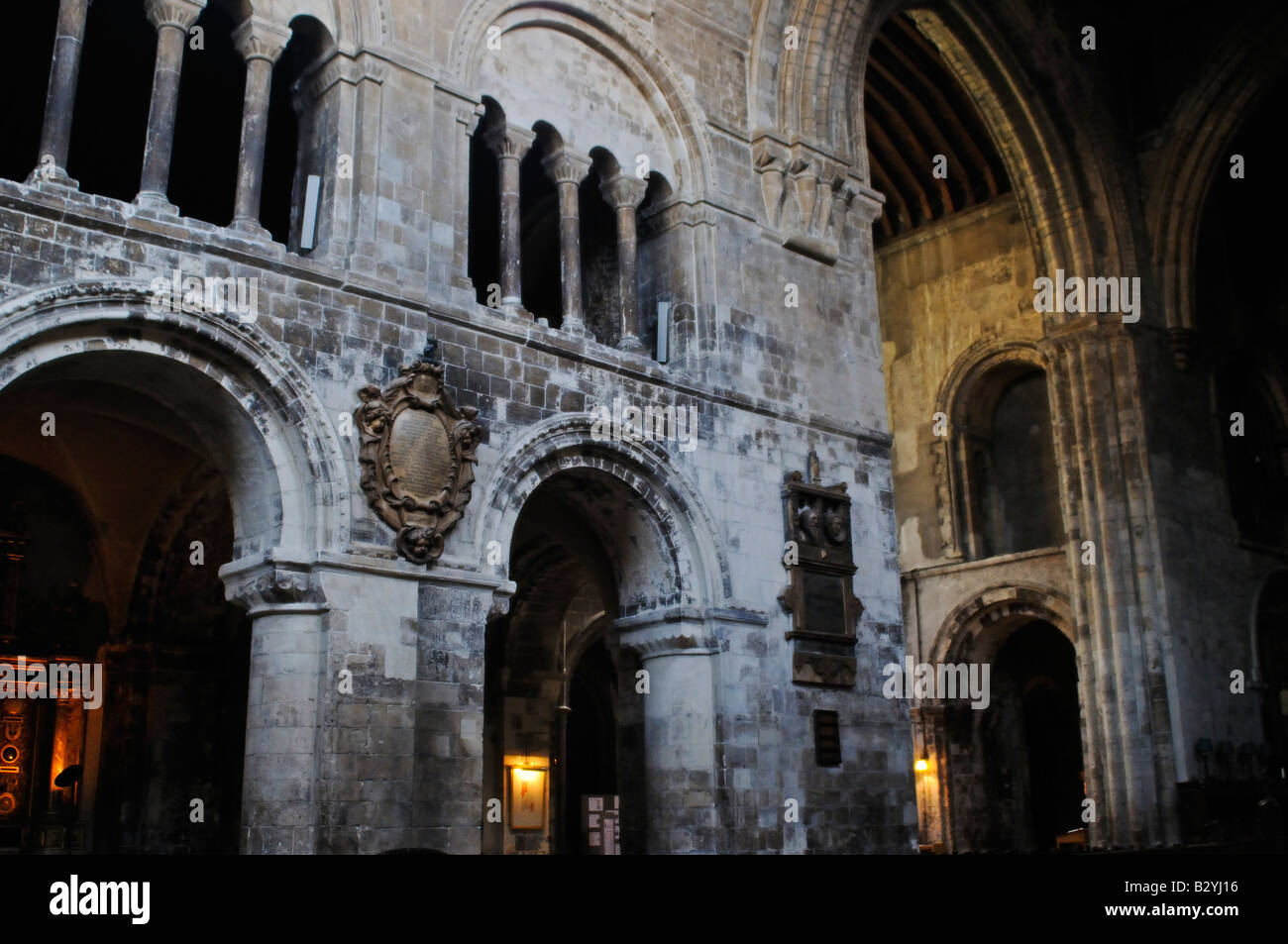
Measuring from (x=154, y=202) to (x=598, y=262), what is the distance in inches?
236

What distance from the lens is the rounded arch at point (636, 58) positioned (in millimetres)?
12625

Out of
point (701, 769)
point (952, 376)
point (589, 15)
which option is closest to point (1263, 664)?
point (952, 376)

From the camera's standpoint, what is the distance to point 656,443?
12.6 m

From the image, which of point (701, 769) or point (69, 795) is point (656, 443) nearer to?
point (701, 769)

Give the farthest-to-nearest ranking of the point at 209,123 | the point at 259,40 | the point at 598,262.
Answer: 1. the point at 598,262
2. the point at 209,123
3. the point at 259,40

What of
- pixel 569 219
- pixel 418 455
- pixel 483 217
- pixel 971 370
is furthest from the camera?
pixel 971 370

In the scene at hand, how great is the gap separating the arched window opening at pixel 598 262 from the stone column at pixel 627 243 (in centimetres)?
42

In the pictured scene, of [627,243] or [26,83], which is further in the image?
[26,83]

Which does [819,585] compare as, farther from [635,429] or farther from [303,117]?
[303,117]

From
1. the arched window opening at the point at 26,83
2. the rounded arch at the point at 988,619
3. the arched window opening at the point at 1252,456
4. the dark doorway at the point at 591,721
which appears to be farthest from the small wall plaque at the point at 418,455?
the arched window opening at the point at 1252,456

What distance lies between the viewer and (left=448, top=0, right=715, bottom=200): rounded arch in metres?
12.6

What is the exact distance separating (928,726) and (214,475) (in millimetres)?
13170

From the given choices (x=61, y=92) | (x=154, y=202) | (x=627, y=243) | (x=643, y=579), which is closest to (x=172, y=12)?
(x=61, y=92)

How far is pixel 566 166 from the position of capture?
1297cm
